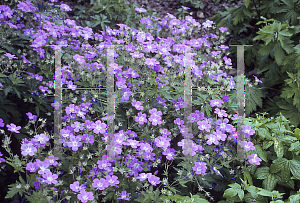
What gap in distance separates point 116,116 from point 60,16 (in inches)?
69.2

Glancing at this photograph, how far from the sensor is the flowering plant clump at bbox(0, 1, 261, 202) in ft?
5.69

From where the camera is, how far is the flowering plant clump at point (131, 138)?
1.73 meters

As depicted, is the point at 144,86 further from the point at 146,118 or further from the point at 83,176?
the point at 83,176

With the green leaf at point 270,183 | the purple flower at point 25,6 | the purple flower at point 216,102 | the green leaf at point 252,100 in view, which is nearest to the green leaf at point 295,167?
the green leaf at point 270,183

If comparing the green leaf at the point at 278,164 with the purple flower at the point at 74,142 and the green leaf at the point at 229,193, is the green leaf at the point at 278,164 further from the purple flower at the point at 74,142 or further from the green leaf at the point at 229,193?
the purple flower at the point at 74,142

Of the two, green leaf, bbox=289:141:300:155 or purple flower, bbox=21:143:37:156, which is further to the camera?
green leaf, bbox=289:141:300:155

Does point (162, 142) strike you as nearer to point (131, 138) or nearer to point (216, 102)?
point (131, 138)

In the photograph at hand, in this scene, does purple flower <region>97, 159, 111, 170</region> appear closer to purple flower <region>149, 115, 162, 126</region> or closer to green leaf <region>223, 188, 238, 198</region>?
purple flower <region>149, 115, 162, 126</region>

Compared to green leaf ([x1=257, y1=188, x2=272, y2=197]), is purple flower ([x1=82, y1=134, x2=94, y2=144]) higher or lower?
higher

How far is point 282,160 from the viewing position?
80.0 inches

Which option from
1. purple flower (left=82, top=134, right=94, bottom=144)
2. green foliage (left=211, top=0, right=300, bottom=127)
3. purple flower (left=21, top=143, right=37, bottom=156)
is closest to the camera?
purple flower (left=21, top=143, right=37, bottom=156)

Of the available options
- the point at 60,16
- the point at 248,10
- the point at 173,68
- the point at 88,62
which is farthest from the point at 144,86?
the point at 248,10

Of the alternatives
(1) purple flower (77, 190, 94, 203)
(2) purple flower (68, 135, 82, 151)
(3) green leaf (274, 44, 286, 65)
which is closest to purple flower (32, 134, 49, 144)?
(2) purple flower (68, 135, 82, 151)

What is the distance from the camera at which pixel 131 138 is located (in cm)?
191
